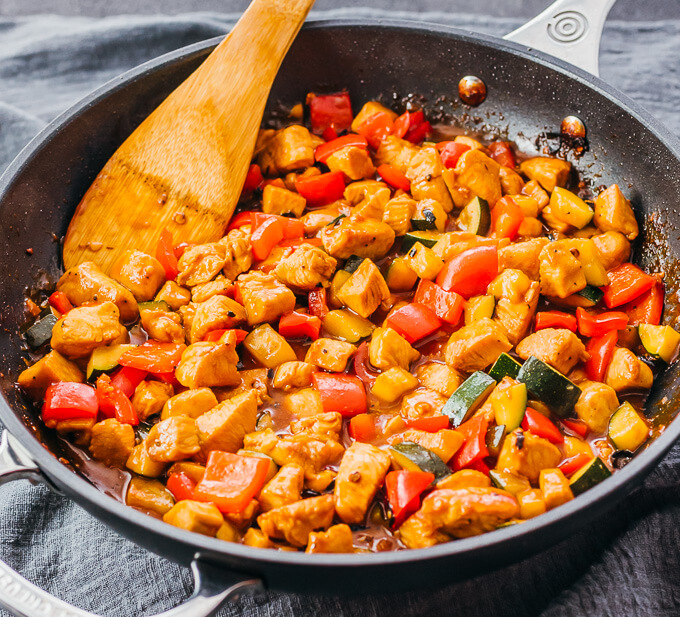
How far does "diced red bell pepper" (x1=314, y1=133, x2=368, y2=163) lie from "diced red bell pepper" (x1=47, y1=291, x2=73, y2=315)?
53.9 inches

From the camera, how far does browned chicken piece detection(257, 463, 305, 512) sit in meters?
2.31

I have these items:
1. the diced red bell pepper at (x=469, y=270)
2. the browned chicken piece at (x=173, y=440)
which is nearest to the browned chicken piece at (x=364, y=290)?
the diced red bell pepper at (x=469, y=270)

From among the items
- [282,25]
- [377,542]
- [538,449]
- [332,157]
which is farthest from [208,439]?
[282,25]

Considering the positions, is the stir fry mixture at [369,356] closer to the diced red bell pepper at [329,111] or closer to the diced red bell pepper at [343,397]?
the diced red bell pepper at [343,397]

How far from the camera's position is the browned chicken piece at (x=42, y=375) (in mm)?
2666

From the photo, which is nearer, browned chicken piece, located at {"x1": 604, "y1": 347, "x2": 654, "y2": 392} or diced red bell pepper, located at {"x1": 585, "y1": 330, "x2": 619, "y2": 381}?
browned chicken piece, located at {"x1": 604, "y1": 347, "x2": 654, "y2": 392}

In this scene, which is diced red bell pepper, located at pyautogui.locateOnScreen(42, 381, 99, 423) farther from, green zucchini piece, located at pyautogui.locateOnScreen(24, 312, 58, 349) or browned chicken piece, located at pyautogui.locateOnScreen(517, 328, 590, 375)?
browned chicken piece, located at pyautogui.locateOnScreen(517, 328, 590, 375)

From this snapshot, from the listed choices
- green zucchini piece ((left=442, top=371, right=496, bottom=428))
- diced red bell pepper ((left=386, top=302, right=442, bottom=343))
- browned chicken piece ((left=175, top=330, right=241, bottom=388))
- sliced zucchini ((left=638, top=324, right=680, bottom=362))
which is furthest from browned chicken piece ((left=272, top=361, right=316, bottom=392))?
sliced zucchini ((left=638, top=324, right=680, bottom=362))

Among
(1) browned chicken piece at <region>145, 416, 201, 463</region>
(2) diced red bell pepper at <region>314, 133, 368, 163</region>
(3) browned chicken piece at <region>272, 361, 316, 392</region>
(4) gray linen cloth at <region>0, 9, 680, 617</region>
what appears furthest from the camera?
(2) diced red bell pepper at <region>314, 133, 368, 163</region>

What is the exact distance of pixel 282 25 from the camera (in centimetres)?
338

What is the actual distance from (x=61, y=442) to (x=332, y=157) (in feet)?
5.77

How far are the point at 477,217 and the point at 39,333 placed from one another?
6.29ft

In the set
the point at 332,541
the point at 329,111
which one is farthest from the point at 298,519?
the point at 329,111

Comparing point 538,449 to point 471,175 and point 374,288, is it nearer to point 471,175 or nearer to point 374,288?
point 374,288
